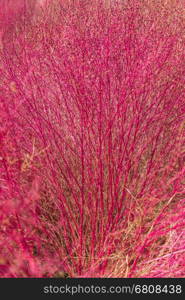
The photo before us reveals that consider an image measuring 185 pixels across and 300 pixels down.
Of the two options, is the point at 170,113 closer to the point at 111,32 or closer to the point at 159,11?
the point at 111,32

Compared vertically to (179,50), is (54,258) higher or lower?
lower

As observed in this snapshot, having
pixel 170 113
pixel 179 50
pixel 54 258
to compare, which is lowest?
pixel 54 258

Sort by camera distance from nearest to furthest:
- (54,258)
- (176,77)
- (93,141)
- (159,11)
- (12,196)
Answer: (12,196)
(54,258)
(93,141)
(176,77)
(159,11)

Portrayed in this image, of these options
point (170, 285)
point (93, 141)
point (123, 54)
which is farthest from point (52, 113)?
point (170, 285)

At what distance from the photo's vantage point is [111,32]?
1.59 meters

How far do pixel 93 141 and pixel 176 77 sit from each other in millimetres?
705

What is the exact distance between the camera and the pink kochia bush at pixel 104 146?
1.30 metres

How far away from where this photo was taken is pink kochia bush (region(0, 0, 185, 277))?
4.28ft

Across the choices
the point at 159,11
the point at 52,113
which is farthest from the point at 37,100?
the point at 159,11

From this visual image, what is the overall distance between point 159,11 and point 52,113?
1.33m

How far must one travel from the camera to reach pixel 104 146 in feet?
4.90

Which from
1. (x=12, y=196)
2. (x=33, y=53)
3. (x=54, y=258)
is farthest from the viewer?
(x=33, y=53)

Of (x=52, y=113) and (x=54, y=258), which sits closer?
(x=54, y=258)

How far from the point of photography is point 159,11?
2.25 meters
